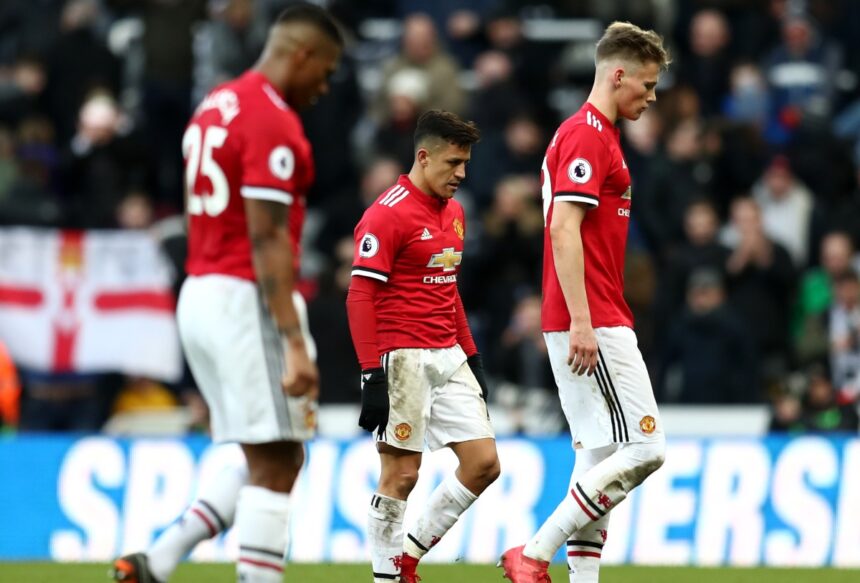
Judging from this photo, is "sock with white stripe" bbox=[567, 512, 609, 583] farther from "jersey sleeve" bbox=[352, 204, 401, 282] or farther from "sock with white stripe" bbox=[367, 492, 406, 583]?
"jersey sleeve" bbox=[352, 204, 401, 282]

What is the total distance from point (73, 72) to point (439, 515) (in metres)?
10.1

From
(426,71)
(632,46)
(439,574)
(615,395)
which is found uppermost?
(426,71)

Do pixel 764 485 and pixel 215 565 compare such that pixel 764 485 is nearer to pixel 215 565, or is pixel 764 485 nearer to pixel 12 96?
pixel 215 565

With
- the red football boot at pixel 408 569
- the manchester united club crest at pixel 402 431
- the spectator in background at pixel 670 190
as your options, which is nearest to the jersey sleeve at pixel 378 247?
the manchester united club crest at pixel 402 431

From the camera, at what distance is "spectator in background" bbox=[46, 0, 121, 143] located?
683 inches

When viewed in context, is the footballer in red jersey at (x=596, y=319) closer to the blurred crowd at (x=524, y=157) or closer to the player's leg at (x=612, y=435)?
the player's leg at (x=612, y=435)

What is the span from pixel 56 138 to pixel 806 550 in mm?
8735

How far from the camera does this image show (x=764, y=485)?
12.6m

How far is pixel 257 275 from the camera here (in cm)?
690

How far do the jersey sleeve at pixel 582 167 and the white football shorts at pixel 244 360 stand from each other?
1.60 metres

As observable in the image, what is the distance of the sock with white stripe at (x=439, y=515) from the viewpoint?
849cm

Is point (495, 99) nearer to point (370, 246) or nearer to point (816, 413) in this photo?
point (816, 413)

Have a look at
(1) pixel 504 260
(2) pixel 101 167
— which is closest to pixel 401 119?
(1) pixel 504 260

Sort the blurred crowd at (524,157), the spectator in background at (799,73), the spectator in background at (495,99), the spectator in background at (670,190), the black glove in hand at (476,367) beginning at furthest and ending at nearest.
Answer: the spectator in background at (799,73) < the spectator in background at (495,99) < the spectator in background at (670,190) < the blurred crowd at (524,157) < the black glove in hand at (476,367)
